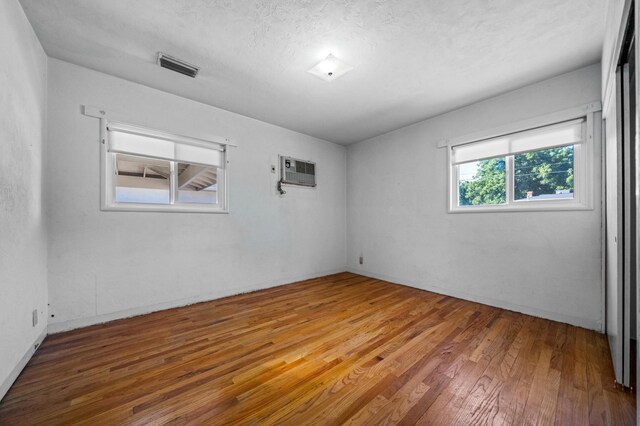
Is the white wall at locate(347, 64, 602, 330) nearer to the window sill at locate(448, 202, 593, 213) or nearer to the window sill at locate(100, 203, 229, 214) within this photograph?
the window sill at locate(448, 202, 593, 213)

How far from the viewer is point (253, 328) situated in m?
2.55

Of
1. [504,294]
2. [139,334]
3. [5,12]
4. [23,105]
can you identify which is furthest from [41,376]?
[504,294]

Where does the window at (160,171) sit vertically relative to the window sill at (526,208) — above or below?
above

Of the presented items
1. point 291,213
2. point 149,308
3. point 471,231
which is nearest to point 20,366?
point 149,308

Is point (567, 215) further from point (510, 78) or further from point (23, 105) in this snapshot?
point (23, 105)

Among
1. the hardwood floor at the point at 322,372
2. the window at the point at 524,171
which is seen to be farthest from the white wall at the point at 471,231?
the hardwood floor at the point at 322,372

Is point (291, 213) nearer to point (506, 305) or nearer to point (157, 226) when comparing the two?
point (157, 226)

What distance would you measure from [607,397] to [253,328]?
268 cm

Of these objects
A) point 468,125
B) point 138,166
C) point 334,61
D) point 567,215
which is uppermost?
point 334,61

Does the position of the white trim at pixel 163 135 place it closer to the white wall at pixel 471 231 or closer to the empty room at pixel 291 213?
the empty room at pixel 291 213

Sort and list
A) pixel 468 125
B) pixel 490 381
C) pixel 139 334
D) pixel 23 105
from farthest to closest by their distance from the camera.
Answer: pixel 468 125 < pixel 139 334 < pixel 23 105 < pixel 490 381

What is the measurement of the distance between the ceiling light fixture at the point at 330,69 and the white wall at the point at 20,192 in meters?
2.26

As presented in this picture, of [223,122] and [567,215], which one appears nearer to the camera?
[567,215]

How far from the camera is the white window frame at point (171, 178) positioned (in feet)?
8.85
